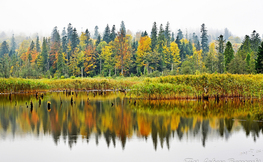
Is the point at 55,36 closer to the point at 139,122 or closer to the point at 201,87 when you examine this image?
the point at 201,87

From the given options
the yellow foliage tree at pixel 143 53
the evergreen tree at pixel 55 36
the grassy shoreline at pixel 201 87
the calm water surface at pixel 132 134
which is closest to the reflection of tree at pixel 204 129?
the calm water surface at pixel 132 134

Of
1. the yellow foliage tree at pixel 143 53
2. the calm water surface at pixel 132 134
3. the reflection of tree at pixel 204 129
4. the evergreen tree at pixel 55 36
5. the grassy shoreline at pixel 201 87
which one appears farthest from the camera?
the evergreen tree at pixel 55 36

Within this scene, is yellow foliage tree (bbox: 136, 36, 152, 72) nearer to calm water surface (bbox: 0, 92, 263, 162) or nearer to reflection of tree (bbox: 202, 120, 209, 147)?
calm water surface (bbox: 0, 92, 263, 162)

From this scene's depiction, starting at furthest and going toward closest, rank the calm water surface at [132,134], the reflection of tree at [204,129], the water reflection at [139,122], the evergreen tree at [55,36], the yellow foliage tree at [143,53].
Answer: the evergreen tree at [55,36] < the yellow foliage tree at [143,53] < the water reflection at [139,122] < the reflection of tree at [204,129] < the calm water surface at [132,134]

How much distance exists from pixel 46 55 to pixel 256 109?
66399mm

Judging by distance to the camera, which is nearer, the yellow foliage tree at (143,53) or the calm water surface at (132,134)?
the calm water surface at (132,134)

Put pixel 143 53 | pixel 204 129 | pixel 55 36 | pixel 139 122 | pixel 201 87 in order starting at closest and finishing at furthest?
pixel 204 129
pixel 139 122
pixel 201 87
pixel 143 53
pixel 55 36

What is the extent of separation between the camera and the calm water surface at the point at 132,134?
405 inches

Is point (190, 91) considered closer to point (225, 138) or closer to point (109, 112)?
point (109, 112)

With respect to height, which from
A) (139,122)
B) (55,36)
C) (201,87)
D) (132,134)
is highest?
(55,36)

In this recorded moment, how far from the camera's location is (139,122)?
1603cm

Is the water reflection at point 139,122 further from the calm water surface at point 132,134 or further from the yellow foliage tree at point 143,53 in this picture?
the yellow foliage tree at point 143,53

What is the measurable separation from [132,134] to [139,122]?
283cm

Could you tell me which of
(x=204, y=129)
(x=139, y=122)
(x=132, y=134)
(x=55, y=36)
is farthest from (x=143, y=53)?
(x=132, y=134)
